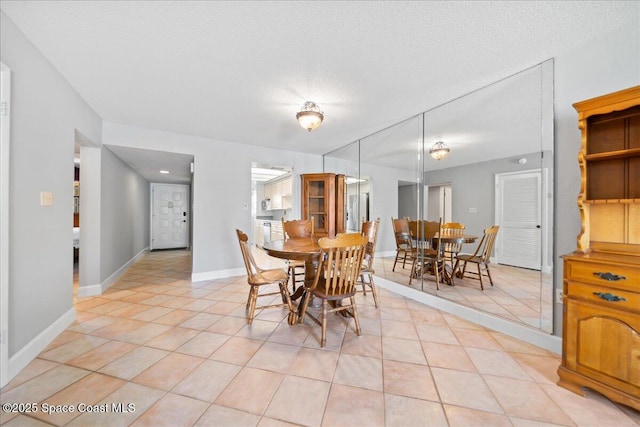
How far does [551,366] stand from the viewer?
5.92 feet

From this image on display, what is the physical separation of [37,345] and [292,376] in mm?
2031

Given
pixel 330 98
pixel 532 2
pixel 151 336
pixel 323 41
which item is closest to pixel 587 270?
pixel 532 2

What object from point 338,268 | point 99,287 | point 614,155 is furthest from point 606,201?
point 99,287

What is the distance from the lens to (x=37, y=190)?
195 centimetres

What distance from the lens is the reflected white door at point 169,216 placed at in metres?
7.23

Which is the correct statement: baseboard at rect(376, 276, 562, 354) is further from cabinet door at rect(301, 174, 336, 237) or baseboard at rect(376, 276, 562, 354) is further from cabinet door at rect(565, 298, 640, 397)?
cabinet door at rect(301, 174, 336, 237)

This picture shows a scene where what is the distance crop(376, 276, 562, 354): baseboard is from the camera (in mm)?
2021

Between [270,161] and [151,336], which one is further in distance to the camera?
[270,161]

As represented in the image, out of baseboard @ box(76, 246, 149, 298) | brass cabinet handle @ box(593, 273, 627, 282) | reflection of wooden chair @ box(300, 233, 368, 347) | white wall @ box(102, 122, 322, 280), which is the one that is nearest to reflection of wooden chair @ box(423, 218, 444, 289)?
reflection of wooden chair @ box(300, 233, 368, 347)

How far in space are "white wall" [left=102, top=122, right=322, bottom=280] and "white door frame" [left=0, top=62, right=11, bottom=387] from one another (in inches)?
86.3

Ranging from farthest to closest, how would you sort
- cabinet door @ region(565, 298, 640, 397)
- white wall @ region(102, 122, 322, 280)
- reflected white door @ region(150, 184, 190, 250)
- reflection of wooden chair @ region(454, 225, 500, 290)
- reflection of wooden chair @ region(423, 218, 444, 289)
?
Result: reflected white door @ region(150, 184, 190, 250), white wall @ region(102, 122, 322, 280), reflection of wooden chair @ region(423, 218, 444, 289), reflection of wooden chair @ region(454, 225, 500, 290), cabinet door @ region(565, 298, 640, 397)

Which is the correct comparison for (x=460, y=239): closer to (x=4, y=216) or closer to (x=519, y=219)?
(x=519, y=219)

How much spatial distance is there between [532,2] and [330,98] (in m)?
1.68

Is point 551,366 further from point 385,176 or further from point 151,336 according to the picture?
point 151,336
